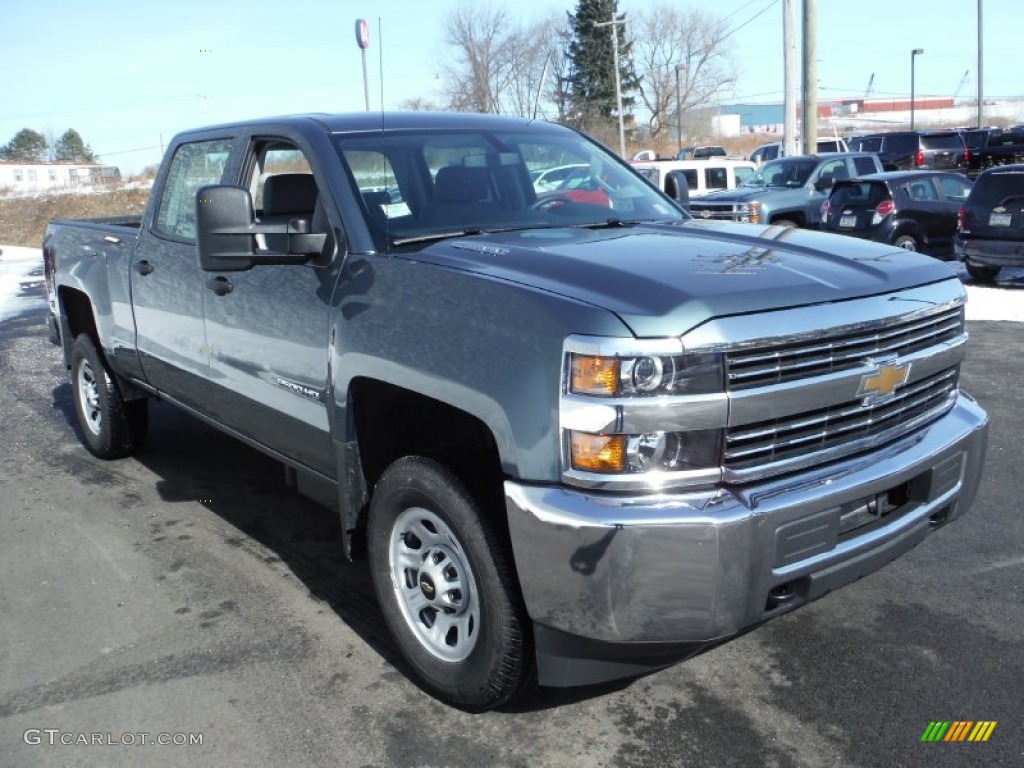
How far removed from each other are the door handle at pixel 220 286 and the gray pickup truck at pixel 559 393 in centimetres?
1

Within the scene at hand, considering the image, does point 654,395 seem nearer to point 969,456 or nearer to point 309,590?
point 969,456

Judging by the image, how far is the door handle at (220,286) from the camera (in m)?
4.19

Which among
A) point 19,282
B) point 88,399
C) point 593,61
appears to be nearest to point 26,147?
point 593,61

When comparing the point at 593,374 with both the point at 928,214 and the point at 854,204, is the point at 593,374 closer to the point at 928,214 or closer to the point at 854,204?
the point at 854,204

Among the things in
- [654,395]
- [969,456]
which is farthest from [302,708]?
[969,456]

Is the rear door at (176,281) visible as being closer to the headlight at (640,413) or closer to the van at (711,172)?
the headlight at (640,413)

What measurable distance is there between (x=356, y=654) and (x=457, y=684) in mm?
635

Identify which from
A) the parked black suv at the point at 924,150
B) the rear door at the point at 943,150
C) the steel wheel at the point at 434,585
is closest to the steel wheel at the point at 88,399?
the steel wheel at the point at 434,585

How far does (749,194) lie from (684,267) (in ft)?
44.6

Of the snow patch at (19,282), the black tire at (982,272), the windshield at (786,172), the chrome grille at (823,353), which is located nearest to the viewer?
the chrome grille at (823,353)

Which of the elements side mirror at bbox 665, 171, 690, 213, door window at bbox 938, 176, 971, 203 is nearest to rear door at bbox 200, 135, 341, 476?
side mirror at bbox 665, 171, 690, 213

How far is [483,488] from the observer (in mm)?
2947

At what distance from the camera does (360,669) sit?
352cm

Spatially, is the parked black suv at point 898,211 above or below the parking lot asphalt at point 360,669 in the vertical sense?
above
